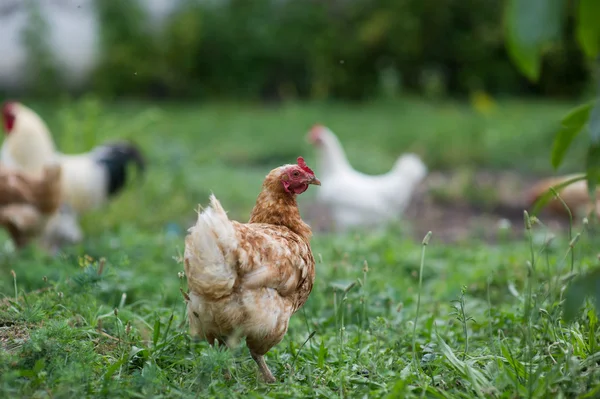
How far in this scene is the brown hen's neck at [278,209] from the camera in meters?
2.64

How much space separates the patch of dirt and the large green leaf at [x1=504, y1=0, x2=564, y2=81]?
4699 millimetres

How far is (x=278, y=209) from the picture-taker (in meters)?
2.64

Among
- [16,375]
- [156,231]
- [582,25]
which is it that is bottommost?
[156,231]

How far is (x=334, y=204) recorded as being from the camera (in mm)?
5855

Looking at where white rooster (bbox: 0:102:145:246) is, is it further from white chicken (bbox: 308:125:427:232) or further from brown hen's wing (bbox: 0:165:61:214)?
white chicken (bbox: 308:125:427:232)

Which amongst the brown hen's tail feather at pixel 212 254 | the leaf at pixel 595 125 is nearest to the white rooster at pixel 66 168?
the brown hen's tail feather at pixel 212 254

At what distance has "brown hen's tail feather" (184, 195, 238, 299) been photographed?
2123 mm

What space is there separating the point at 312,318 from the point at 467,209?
163 inches

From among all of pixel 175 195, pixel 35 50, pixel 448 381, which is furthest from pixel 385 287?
pixel 35 50

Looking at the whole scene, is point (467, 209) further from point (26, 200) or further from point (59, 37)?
point (59, 37)

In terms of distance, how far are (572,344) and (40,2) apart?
1209 centimetres

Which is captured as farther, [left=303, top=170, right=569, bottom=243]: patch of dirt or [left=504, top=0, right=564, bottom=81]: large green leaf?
[left=303, top=170, right=569, bottom=243]: patch of dirt

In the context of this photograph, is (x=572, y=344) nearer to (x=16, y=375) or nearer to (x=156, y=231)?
(x=16, y=375)

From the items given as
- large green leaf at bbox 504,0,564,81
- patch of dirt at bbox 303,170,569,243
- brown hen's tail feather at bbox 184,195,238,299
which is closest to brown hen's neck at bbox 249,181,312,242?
brown hen's tail feather at bbox 184,195,238,299
